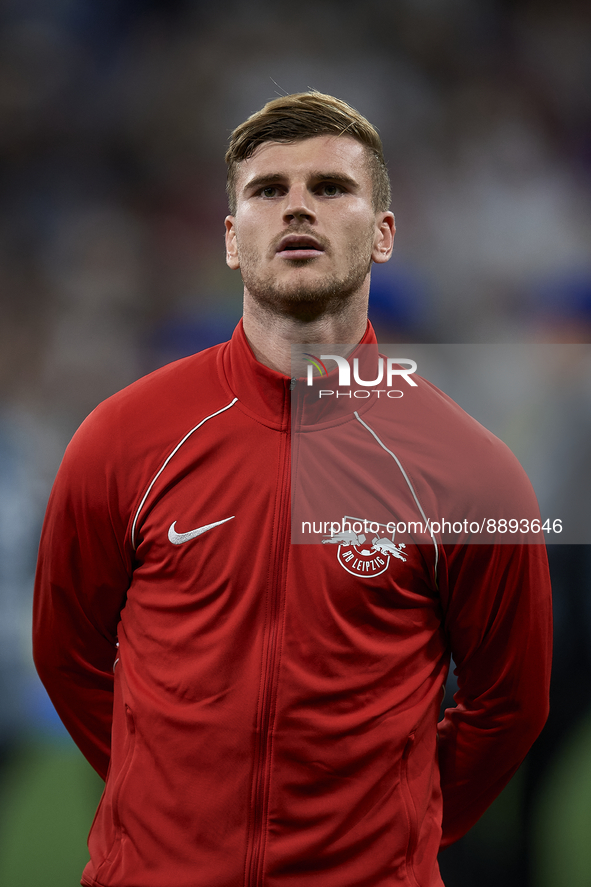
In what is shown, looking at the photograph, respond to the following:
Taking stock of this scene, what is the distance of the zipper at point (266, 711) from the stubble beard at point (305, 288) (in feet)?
1.00

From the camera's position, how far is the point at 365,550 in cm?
102

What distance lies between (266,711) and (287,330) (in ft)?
1.80

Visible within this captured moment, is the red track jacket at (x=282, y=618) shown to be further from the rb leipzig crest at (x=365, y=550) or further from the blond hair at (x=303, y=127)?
the blond hair at (x=303, y=127)

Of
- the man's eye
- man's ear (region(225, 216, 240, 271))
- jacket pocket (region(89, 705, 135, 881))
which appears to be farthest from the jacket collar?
Answer: jacket pocket (region(89, 705, 135, 881))

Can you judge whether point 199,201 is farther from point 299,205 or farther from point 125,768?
point 125,768

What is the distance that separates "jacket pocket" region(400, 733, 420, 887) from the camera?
984 millimetres

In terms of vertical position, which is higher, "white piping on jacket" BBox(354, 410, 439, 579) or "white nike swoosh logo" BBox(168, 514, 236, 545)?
"white piping on jacket" BBox(354, 410, 439, 579)

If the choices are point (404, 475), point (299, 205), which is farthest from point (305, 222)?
point (404, 475)

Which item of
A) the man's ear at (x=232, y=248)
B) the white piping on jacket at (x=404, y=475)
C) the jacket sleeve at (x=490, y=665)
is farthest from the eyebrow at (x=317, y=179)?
the jacket sleeve at (x=490, y=665)

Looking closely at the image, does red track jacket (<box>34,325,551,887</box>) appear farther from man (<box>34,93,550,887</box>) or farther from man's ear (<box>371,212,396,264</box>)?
man's ear (<box>371,212,396,264</box>)

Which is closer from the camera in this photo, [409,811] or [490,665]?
[409,811]

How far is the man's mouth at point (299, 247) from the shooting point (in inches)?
41.2

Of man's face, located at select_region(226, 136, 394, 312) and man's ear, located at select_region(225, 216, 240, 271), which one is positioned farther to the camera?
man's ear, located at select_region(225, 216, 240, 271)

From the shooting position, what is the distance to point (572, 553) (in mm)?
1532
